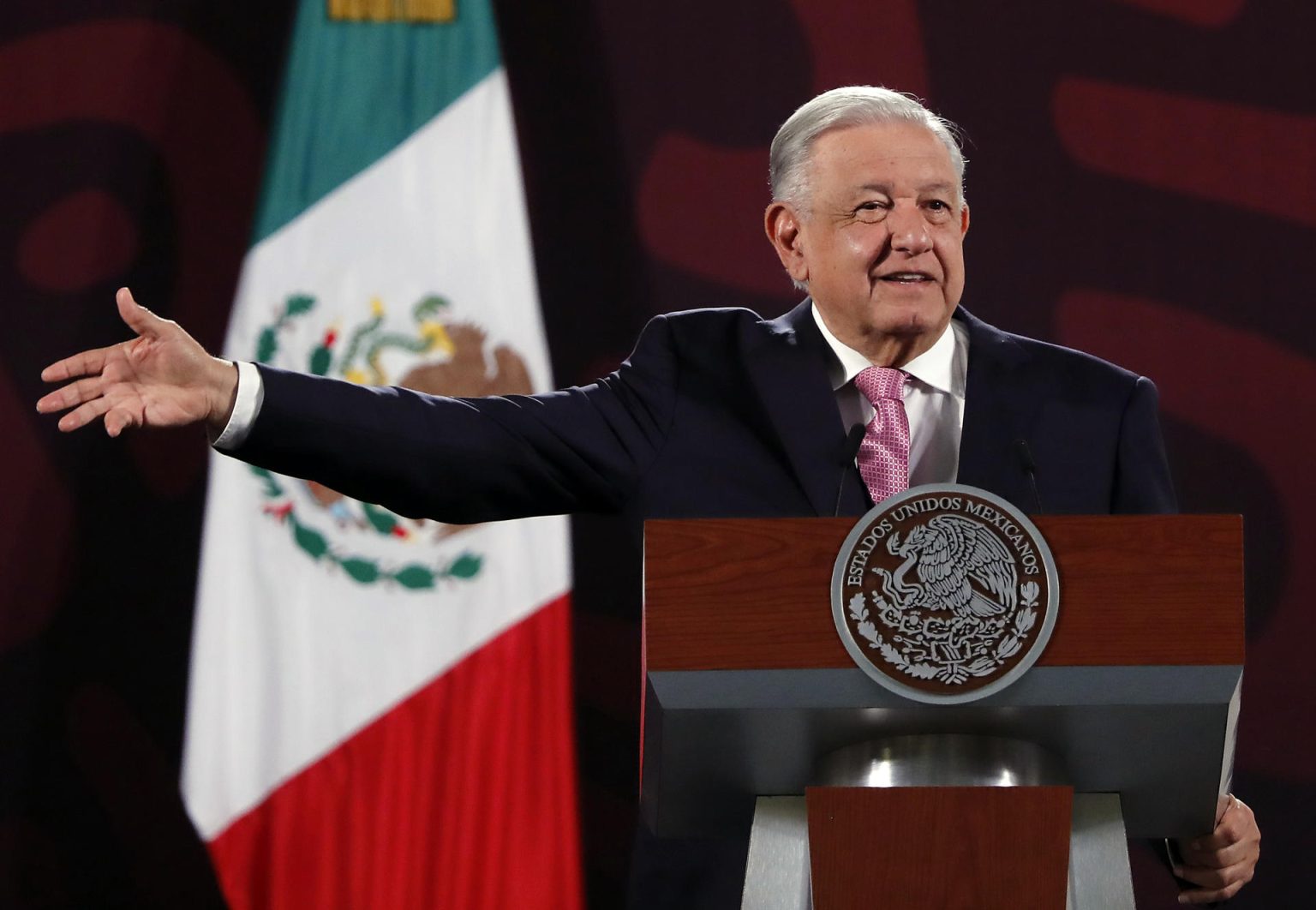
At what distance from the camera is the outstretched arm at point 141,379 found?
5.13 ft

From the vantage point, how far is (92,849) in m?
3.04

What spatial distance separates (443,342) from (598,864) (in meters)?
1.07

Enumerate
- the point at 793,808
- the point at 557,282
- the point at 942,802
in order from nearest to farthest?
the point at 942,802 → the point at 793,808 → the point at 557,282

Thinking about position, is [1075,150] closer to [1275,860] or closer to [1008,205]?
[1008,205]

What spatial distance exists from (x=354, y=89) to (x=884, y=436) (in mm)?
1825

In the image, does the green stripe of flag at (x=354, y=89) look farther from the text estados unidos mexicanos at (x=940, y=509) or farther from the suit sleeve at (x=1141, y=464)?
the text estados unidos mexicanos at (x=940, y=509)

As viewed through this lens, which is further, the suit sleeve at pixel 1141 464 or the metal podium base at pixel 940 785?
the suit sleeve at pixel 1141 464

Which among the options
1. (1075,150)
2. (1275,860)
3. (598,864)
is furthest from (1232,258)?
(598,864)

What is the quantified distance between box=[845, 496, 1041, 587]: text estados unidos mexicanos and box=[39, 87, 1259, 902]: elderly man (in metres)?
0.43

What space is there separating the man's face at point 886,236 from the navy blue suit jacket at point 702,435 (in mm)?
59

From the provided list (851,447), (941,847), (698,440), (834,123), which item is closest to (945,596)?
(941,847)

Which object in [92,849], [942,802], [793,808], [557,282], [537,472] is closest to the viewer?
[942,802]

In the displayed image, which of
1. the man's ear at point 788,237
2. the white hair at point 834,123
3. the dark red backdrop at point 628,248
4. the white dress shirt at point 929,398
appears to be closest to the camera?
the white dress shirt at point 929,398

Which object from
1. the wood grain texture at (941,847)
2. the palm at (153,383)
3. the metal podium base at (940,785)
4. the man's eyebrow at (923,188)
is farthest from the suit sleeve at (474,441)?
the wood grain texture at (941,847)
